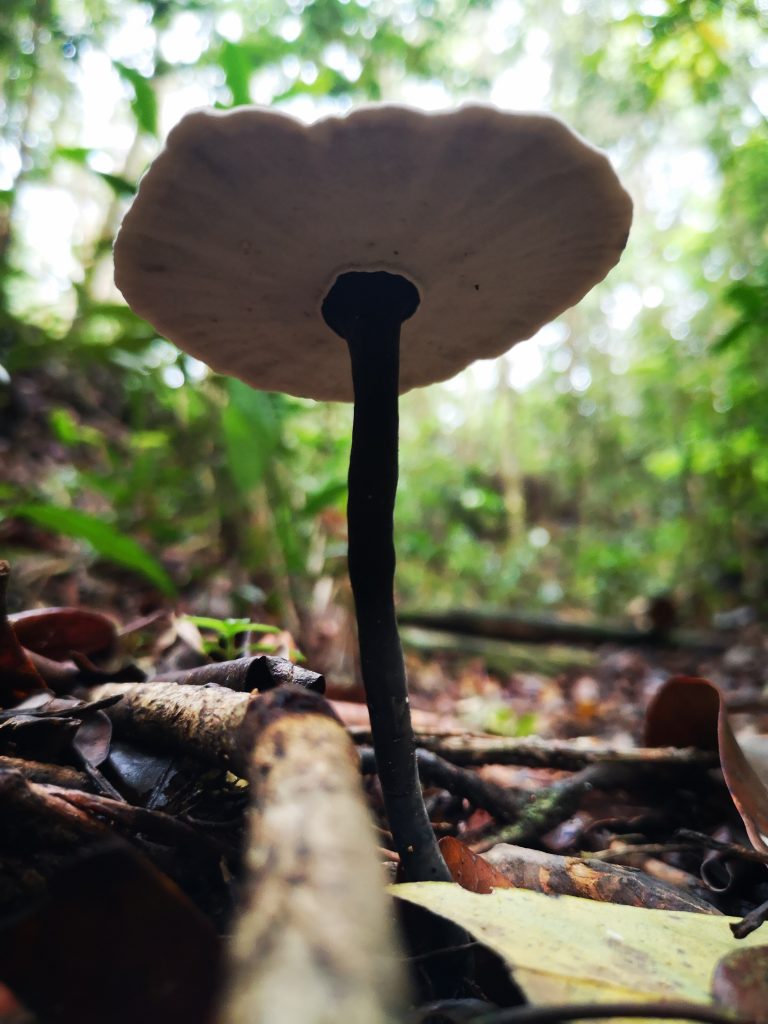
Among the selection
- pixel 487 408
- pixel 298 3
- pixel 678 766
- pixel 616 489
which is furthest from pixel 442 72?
pixel 487 408

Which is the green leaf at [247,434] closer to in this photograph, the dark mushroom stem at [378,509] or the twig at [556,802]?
the dark mushroom stem at [378,509]

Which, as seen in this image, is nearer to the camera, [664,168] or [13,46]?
[13,46]

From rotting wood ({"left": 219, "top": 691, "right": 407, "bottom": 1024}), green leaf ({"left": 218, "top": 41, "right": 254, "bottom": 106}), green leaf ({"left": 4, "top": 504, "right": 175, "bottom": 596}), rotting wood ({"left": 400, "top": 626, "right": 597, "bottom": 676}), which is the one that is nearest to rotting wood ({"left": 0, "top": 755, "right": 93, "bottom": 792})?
rotting wood ({"left": 219, "top": 691, "right": 407, "bottom": 1024})

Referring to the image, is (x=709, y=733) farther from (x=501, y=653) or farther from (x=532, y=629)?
(x=532, y=629)

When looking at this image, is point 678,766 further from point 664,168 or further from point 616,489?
point 664,168

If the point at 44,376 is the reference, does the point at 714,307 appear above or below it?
above

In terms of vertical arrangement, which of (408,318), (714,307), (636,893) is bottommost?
(636,893)

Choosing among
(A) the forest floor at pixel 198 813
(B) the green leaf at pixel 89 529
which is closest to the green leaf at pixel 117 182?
(B) the green leaf at pixel 89 529
